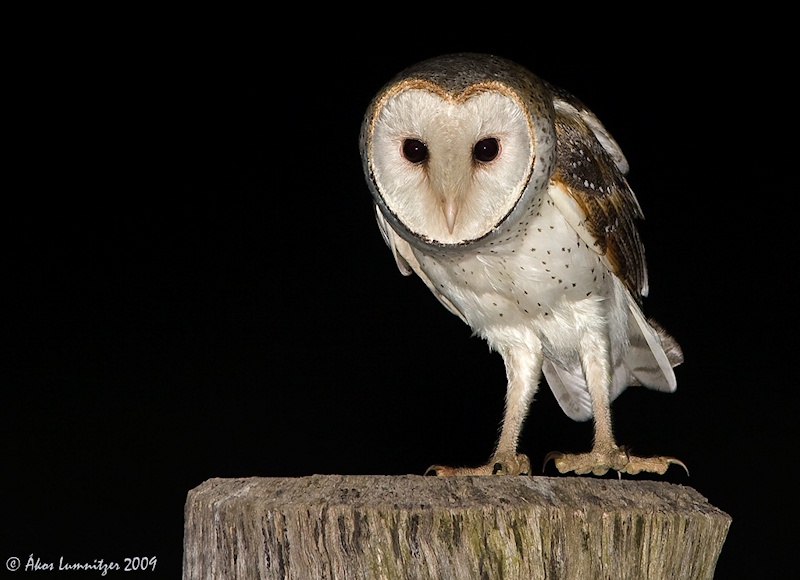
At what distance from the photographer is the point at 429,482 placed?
1.64 meters

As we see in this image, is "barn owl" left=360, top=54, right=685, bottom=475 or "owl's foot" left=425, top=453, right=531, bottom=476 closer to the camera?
"barn owl" left=360, top=54, right=685, bottom=475

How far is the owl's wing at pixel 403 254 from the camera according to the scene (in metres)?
2.47

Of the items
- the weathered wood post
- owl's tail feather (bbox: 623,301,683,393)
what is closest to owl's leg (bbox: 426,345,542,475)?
owl's tail feather (bbox: 623,301,683,393)

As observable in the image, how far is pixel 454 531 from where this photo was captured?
5.01 ft

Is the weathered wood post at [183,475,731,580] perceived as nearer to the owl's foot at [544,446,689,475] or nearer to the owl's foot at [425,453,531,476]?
the owl's foot at [544,446,689,475]

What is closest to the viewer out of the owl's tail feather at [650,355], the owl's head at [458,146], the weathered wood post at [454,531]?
the weathered wood post at [454,531]

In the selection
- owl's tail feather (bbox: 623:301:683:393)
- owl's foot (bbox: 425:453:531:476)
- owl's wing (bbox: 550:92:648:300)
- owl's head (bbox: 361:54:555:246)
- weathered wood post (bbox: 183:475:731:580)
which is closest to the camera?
weathered wood post (bbox: 183:475:731:580)

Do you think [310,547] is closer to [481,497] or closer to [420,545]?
[420,545]

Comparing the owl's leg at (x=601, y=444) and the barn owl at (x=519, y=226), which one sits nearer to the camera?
the barn owl at (x=519, y=226)

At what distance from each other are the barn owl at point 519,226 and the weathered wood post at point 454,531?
60 centimetres

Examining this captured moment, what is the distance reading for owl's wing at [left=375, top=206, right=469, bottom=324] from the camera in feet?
8.11

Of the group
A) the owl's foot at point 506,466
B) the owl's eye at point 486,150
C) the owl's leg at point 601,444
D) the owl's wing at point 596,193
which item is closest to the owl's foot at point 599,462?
the owl's leg at point 601,444

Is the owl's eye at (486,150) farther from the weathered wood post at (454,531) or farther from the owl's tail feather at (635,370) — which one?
the weathered wood post at (454,531)

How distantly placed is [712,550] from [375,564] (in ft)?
1.79
